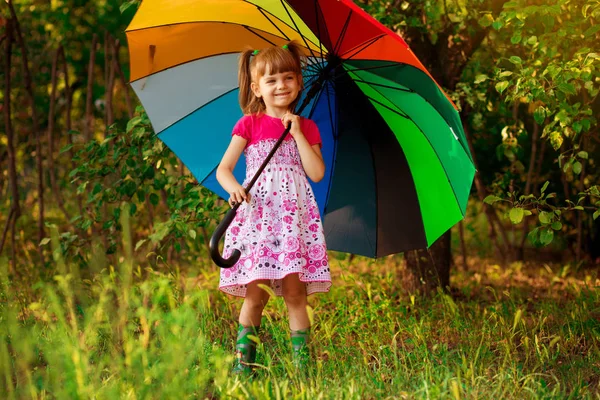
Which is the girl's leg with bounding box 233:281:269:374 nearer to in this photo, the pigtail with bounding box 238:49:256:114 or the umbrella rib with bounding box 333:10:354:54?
Answer: the pigtail with bounding box 238:49:256:114

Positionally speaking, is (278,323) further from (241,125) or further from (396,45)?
(396,45)

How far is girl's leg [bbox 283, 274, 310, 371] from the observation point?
2.82 m

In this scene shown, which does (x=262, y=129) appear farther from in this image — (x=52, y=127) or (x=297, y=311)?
(x=52, y=127)

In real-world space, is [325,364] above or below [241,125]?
below

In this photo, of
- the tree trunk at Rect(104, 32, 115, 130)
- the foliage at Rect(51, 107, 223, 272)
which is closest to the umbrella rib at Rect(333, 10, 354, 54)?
the foliage at Rect(51, 107, 223, 272)

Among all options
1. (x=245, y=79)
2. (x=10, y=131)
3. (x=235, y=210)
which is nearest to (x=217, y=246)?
(x=235, y=210)

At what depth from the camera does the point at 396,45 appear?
259 cm

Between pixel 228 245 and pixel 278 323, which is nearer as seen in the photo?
pixel 228 245

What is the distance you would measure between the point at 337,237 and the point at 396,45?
1024 millimetres

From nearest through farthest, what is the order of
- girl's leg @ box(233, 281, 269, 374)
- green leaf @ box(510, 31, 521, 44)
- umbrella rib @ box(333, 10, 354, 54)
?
umbrella rib @ box(333, 10, 354, 54)
girl's leg @ box(233, 281, 269, 374)
green leaf @ box(510, 31, 521, 44)

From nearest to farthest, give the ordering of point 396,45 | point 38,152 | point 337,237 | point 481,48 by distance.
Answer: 1. point 396,45
2. point 337,237
3. point 481,48
4. point 38,152

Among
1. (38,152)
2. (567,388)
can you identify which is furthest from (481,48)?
(38,152)

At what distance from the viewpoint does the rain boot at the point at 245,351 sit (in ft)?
9.04

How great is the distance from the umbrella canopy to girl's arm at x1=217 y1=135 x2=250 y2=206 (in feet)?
1.09
